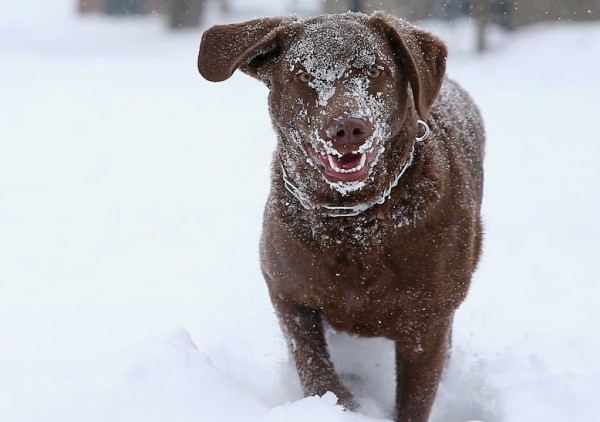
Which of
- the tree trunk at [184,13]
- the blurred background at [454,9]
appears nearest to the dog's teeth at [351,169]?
the blurred background at [454,9]

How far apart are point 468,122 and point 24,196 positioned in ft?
14.9

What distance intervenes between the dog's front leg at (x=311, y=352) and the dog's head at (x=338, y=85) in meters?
0.53

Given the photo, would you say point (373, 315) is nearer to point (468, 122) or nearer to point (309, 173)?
point (309, 173)

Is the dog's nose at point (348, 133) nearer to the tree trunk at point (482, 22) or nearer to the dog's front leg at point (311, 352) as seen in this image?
the dog's front leg at point (311, 352)

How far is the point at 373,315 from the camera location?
10.7ft

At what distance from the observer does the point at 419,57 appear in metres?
3.16

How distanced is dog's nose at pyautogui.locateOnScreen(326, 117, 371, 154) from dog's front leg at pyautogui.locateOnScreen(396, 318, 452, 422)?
0.88 metres

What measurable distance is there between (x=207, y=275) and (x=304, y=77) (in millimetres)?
2634

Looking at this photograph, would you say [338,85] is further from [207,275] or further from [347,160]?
[207,275]

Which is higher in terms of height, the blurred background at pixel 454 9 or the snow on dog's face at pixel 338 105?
the blurred background at pixel 454 9

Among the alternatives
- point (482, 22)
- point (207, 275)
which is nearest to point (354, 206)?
point (207, 275)

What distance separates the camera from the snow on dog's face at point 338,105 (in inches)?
114

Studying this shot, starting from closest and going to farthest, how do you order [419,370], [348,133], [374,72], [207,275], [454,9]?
1. [348,133]
2. [374,72]
3. [419,370]
4. [207,275]
5. [454,9]

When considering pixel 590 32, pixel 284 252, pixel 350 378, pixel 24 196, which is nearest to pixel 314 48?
pixel 284 252
